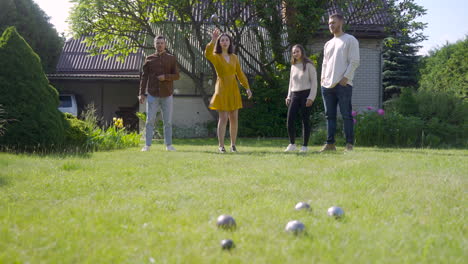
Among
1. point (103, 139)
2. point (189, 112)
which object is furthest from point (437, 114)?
point (189, 112)

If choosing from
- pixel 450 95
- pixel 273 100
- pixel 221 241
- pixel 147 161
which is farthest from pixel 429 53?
pixel 221 241

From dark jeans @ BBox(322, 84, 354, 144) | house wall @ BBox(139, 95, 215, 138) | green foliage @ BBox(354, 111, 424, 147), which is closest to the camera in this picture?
dark jeans @ BBox(322, 84, 354, 144)

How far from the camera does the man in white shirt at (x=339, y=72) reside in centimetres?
582

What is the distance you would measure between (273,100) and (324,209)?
36.4ft

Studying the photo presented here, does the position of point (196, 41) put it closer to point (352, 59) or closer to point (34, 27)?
point (34, 27)

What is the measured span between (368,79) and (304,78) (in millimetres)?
10186

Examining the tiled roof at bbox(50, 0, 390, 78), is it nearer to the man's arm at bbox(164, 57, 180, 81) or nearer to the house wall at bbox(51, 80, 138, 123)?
the house wall at bbox(51, 80, 138, 123)

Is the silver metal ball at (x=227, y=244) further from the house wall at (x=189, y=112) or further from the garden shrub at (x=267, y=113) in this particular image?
the house wall at (x=189, y=112)

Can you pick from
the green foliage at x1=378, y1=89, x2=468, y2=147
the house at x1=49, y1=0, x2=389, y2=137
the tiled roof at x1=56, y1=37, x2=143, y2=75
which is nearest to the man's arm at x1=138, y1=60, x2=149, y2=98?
the green foliage at x1=378, y1=89, x2=468, y2=147

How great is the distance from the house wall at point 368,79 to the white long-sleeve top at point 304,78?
9826mm

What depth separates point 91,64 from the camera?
20.4 metres

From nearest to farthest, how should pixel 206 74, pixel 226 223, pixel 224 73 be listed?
pixel 226 223
pixel 224 73
pixel 206 74

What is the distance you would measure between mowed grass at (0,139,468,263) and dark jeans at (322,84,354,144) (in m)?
1.58

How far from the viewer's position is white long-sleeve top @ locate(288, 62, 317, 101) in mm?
6098
